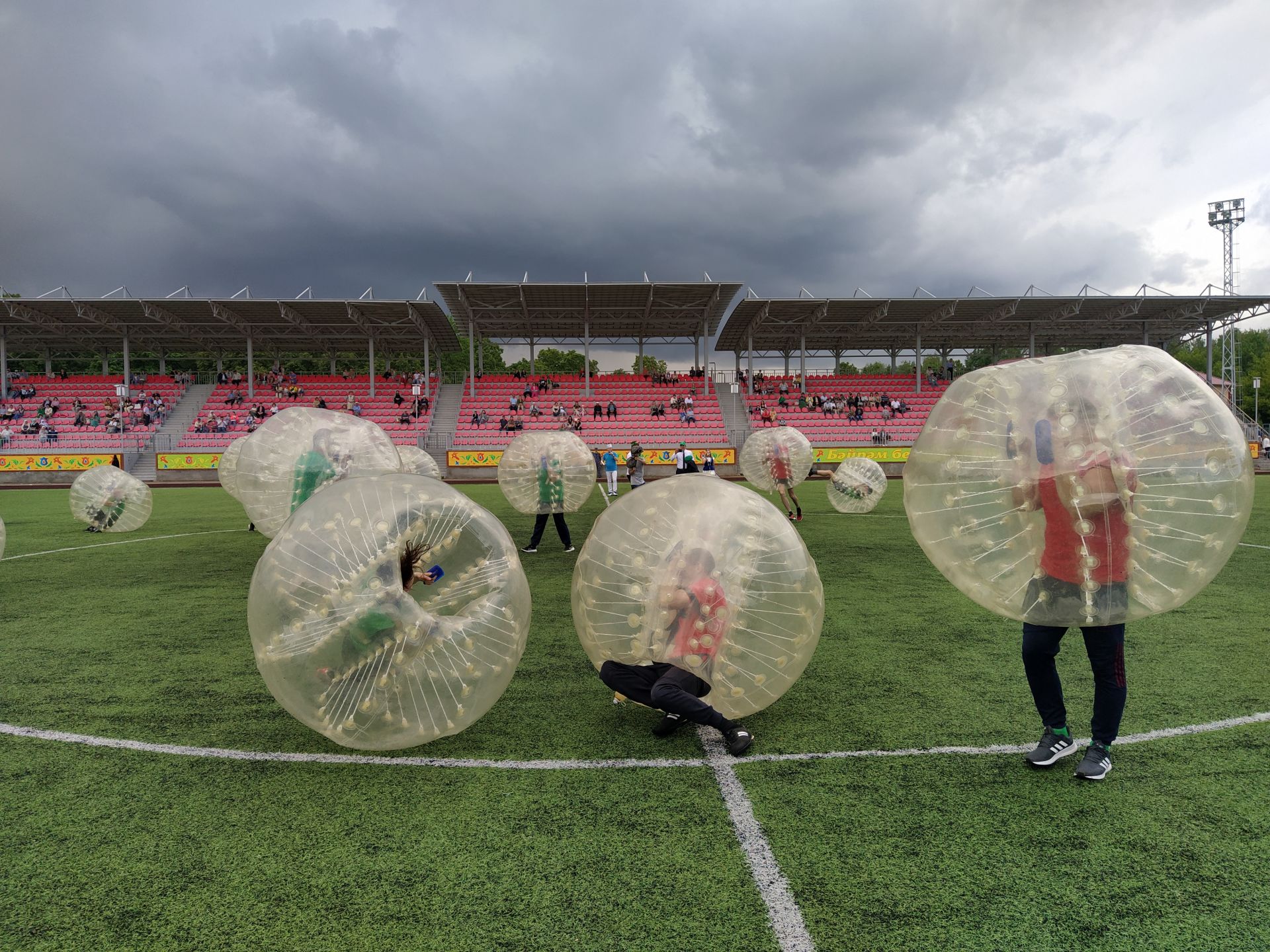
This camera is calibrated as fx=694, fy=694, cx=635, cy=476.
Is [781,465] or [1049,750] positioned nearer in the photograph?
[1049,750]

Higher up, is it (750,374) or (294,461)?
(750,374)

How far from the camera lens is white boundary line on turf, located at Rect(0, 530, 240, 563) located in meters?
9.99

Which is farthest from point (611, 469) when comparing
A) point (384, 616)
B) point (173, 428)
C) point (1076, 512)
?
point (173, 428)

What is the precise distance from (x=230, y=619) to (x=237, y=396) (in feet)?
111

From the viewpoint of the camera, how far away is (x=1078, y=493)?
2.84m

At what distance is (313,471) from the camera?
659 cm

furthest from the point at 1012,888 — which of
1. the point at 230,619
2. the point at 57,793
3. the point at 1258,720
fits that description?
the point at 230,619

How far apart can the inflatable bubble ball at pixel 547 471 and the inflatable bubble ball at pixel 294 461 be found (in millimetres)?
2293


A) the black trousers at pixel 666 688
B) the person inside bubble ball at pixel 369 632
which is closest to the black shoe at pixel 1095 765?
the black trousers at pixel 666 688

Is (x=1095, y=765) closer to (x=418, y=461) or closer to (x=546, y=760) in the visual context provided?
(x=546, y=760)

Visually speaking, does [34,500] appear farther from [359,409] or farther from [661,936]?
[661,936]

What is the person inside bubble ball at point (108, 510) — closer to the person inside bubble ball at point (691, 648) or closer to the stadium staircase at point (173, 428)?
the person inside bubble ball at point (691, 648)

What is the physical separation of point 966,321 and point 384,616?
39091 millimetres

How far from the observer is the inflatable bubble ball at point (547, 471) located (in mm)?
8914
